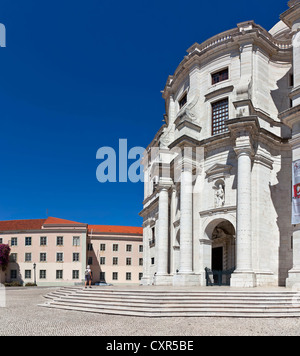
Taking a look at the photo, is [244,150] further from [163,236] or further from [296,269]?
[163,236]

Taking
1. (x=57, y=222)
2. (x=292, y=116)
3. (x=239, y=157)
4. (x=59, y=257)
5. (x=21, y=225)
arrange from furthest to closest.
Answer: (x=21, y=225) < (x=57, y=222) < (x=59, y=257) < (x=239, y=157) < (x=292, y=116)

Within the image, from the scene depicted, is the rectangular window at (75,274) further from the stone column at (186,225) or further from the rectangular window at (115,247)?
the stone column at (186,225)

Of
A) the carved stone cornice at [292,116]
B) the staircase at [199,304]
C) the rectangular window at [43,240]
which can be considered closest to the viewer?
the staircase at [199,304]

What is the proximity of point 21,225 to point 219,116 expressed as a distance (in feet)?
163

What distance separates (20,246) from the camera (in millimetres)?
64375

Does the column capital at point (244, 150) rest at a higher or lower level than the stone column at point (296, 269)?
higher

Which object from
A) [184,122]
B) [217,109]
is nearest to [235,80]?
[217,109]

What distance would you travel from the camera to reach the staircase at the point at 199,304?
1444 centimetres

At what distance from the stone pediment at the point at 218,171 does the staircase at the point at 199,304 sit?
1162cm

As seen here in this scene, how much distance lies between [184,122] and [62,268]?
4322cm

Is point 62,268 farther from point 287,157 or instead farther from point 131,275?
point 287,157

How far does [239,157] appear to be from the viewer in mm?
24656

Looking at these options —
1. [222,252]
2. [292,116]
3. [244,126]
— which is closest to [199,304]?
[292,116]

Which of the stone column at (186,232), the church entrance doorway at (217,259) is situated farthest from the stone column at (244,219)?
the church entrance doorway at (217,259)
